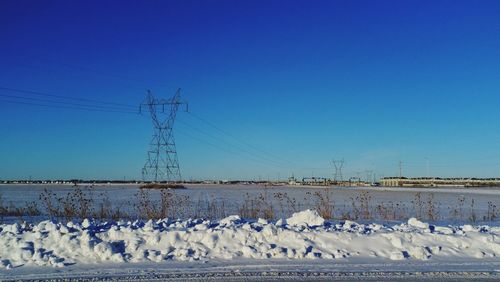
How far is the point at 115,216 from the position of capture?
16156 millimetres

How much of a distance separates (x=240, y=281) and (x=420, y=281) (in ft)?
9.28

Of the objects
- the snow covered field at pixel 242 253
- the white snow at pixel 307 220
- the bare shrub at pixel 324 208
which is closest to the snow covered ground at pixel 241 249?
the snow covered field at pixel 242 253

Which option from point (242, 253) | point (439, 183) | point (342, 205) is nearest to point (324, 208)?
point (342, 205)

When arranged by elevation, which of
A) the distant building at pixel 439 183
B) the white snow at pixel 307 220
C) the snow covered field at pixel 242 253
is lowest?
the snow covered field at pixel 242 253

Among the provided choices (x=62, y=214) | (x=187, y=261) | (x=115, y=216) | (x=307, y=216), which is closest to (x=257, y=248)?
(x=187, y=261)

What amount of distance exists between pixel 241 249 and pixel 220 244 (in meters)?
0.50

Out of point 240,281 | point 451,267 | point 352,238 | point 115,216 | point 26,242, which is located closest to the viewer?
point 240,281

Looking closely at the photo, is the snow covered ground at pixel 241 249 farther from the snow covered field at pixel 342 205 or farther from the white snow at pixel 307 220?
the snow covered field at pixel 342 205

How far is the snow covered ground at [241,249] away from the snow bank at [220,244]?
2 cm

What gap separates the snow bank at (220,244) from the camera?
28.1ft

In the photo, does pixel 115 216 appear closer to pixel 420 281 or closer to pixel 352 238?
pixel 352 238

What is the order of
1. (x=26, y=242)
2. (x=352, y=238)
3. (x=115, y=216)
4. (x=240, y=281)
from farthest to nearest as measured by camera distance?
(x=115, y=216) → (x=352, y=238) → (x=26, y=242) → (x=240, y=281)

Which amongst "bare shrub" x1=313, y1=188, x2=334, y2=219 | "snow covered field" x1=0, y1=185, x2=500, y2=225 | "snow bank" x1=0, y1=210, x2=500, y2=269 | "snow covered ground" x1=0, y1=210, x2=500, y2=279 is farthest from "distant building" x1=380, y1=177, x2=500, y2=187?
"snow covered ground" x1=0, y1=210, x2=500, y2=279

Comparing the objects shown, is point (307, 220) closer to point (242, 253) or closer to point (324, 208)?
point (242, 253)
